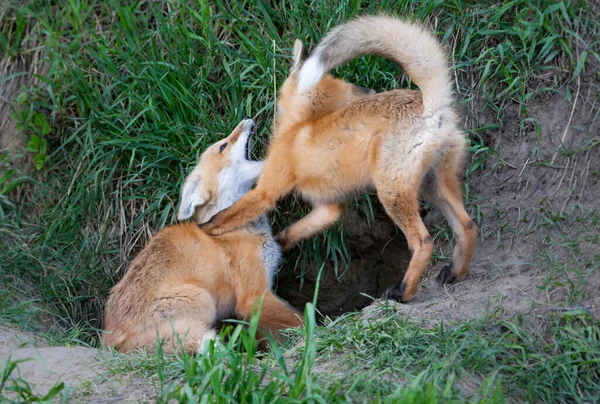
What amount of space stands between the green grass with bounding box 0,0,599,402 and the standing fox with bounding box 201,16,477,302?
524mm

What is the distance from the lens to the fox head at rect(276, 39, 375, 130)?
5457mm

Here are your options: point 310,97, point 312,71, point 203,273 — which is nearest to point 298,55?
point 310,97

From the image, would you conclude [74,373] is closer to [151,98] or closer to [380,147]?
[380,147]

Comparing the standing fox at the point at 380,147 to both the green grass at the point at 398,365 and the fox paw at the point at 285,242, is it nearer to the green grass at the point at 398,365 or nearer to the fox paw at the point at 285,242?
the fox paw at the point at 285,242

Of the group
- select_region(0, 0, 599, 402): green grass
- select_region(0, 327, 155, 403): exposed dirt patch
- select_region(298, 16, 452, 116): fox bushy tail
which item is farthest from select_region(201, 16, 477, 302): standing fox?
select_region(0, 327, 155, 403): exposed dirt patch

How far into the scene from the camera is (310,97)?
5469 mm

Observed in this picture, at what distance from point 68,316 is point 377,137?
2.96m

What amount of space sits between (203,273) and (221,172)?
87 cm

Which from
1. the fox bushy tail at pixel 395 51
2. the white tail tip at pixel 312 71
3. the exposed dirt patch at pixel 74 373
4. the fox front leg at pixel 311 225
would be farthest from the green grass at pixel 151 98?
the white tail tip at pixel 312 71

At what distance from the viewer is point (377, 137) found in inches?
187

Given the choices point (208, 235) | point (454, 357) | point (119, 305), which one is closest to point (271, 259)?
point (208, 235)

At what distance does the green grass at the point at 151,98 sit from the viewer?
5.53 m

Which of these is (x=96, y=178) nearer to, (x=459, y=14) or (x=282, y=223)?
(x=282, y=223)

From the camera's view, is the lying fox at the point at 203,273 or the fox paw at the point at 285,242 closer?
the lying fox at the point at 203,273
